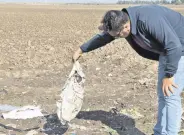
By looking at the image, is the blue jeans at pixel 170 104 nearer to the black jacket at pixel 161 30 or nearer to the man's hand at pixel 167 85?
the man's hand at pixel 167 85

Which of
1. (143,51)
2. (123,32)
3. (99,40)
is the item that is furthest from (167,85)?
(99,40)

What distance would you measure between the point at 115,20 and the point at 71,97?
151cm

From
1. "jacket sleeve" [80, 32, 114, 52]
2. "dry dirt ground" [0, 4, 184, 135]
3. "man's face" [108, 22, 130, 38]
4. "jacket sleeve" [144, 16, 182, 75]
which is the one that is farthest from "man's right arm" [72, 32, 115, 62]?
"dry dirt ground" [0, 4, 184, 135]

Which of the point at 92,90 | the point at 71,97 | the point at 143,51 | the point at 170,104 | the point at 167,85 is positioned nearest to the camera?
the point at 167,85

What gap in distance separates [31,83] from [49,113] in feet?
7.39

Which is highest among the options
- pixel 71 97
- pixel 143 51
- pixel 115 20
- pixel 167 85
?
pixel 115 20

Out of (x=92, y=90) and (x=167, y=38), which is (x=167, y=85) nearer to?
(x=167, y=38)

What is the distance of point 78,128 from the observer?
5.59 metres

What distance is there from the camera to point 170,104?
4.29m

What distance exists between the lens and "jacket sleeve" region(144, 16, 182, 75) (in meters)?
3.84

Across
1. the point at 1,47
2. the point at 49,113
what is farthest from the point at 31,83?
the point at 1,47

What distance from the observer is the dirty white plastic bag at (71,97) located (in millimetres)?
5023

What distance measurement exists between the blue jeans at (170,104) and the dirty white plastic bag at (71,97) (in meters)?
1.13

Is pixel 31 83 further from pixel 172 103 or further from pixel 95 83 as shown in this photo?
pixel 172 103
